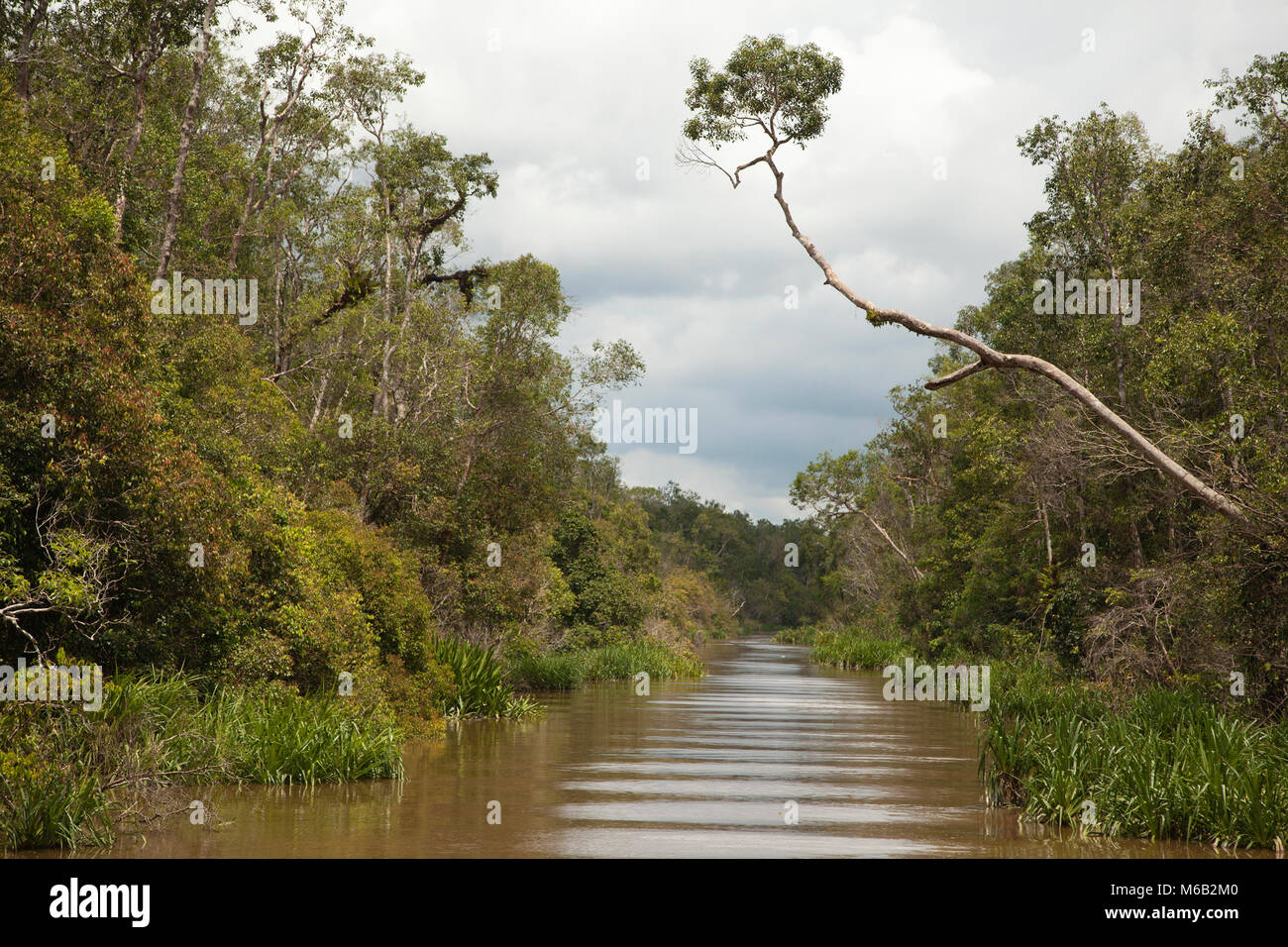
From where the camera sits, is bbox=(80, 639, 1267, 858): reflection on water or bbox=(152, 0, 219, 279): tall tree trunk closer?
bbox=(80, 639, 1267, 858): reflection on water

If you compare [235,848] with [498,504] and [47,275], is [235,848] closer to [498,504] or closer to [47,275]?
[47,275]

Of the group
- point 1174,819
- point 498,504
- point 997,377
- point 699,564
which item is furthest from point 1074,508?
point 699,564

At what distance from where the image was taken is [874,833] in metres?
11.8

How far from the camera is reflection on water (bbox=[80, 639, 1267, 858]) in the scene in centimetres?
1062
